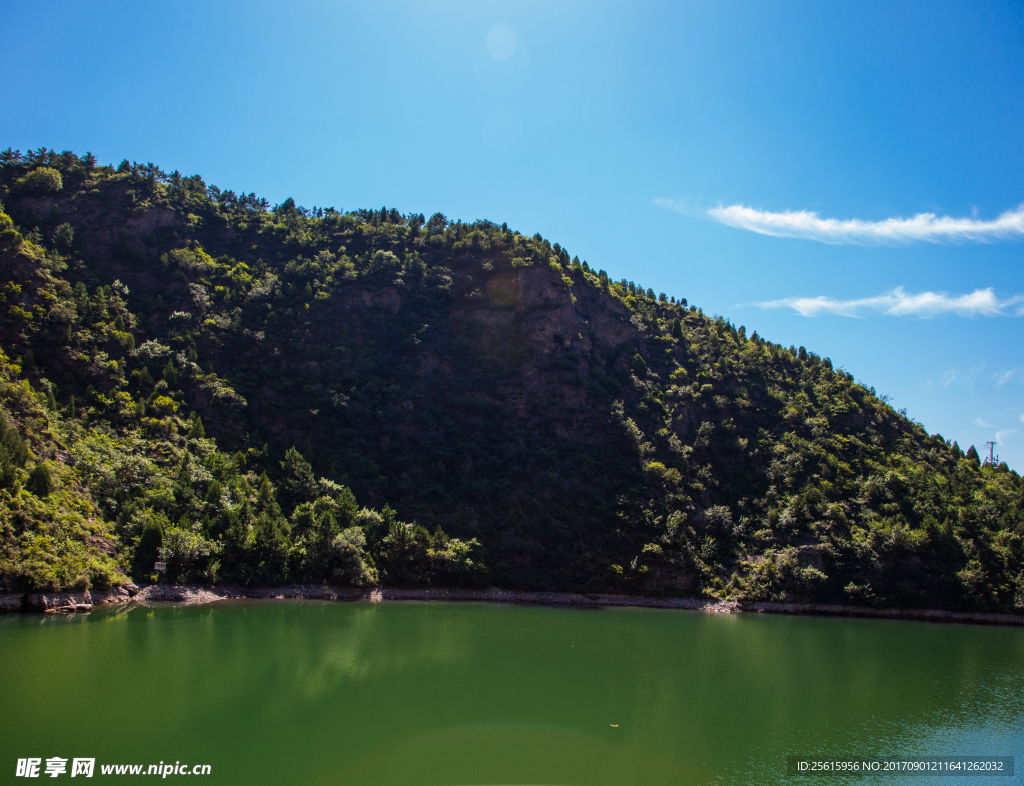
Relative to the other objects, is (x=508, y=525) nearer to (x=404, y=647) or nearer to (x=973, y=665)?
(x=404, y=647)

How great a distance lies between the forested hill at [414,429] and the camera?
47.7 metres

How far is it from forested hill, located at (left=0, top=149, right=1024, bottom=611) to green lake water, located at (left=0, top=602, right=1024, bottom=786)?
1398 centimetres

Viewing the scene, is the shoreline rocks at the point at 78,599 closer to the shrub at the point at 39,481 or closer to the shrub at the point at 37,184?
the shrub at the point at 39,481

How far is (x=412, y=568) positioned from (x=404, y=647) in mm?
23875

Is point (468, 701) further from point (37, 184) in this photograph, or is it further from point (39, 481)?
point (37, 184)

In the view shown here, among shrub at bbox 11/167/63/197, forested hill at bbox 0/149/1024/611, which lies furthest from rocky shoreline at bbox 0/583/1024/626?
shrub at bbox 11/167/63/197

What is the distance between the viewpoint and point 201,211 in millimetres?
86438

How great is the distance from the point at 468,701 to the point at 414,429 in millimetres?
49778

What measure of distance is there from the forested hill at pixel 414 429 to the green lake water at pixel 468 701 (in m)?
14.0

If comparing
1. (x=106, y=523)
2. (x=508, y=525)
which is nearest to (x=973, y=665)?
(x=508, y=525)

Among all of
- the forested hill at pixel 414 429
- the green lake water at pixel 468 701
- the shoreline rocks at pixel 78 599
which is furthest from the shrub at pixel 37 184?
the green lake water at pixel 468 701

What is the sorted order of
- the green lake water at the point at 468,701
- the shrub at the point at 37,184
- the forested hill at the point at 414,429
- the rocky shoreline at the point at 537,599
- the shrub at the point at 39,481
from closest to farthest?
the green lake water at the point at 468,701
the shrub at the point at 39,481
the rocky shoreline at the point at 537,599
the forested hill at the point at 414,429
the shrub at the point at 37,184

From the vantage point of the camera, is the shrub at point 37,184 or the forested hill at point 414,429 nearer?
the forested hill at point 414,429

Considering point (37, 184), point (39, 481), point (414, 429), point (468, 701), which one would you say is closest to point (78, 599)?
point (39, 481)
